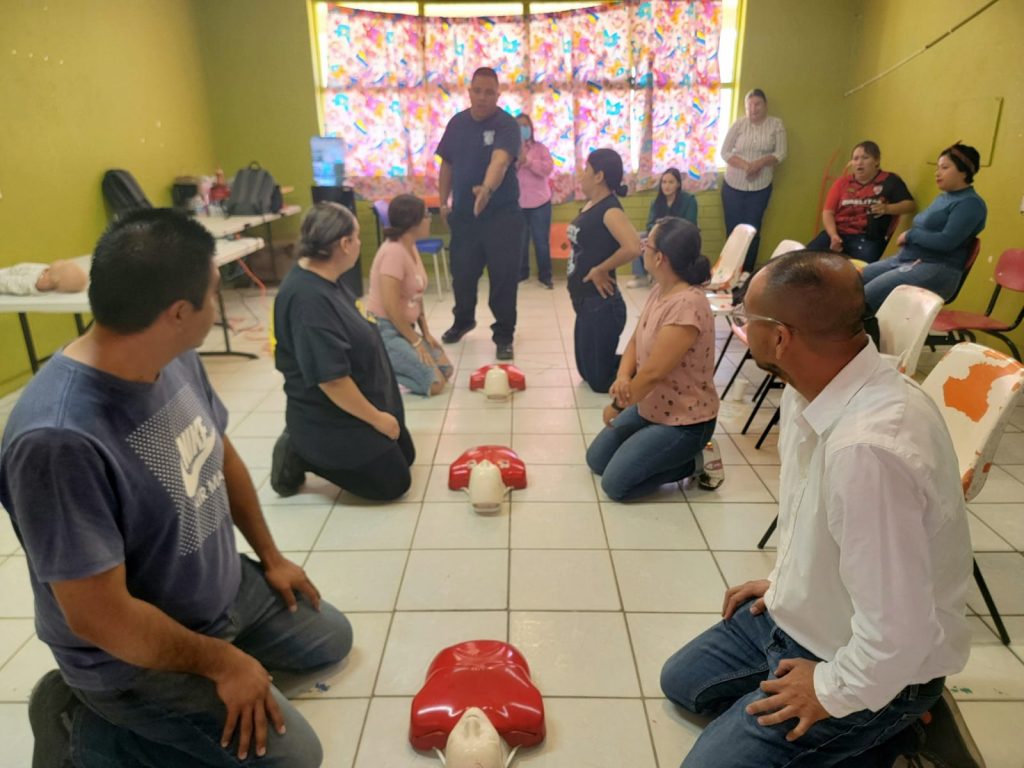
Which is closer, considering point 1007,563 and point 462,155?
point 1007,563

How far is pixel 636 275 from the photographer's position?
6.90m

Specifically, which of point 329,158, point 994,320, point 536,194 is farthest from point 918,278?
point 329,158

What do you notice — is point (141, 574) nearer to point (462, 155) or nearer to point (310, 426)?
point (310, 426)

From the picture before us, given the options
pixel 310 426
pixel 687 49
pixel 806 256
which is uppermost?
pixel 687 49

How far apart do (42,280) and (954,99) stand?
570 cm

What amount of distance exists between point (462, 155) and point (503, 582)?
119 inches

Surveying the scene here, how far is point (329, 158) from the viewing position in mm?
6613

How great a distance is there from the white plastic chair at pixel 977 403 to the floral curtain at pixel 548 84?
17.3 feet

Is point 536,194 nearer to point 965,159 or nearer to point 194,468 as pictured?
point 965,159

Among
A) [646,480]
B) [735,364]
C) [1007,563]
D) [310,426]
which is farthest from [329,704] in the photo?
[735,364]

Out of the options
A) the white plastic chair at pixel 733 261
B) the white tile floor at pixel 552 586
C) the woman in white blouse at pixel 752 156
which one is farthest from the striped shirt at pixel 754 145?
the white tile floor at pixel 552 586

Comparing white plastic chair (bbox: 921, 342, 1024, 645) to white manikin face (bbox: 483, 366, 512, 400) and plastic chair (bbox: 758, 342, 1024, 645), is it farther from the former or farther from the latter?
white manikin face (bbox: 483, 366, 512, 400)

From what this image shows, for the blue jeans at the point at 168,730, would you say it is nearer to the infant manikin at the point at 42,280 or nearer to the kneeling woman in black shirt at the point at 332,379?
the kneeling woman in black shirt at the point at 332,379

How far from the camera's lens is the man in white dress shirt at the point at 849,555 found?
1083mm
